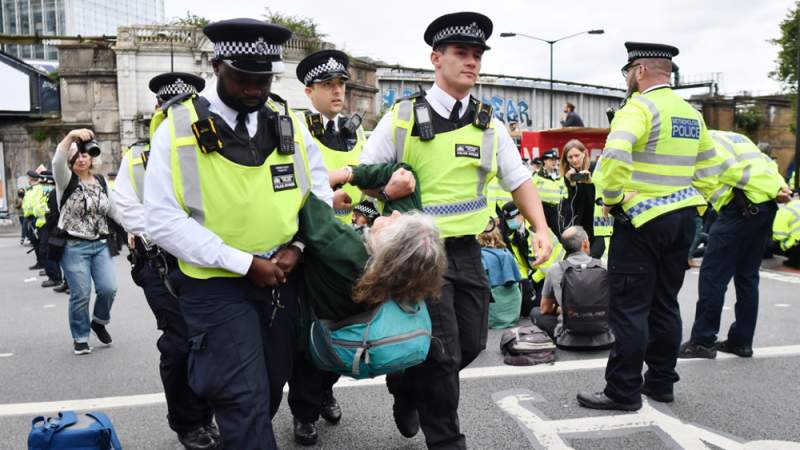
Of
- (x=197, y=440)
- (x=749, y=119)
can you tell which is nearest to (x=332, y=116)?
(x=197, y=440)

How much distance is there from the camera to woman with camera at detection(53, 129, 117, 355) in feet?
21.0

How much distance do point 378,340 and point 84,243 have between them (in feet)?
14.7

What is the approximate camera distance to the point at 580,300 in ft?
20.0

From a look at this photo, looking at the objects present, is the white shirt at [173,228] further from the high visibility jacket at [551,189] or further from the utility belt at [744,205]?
the high visibility jacket at [551,189]

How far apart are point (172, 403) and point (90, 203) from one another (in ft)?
10.4

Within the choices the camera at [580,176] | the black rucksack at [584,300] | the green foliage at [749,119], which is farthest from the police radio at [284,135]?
the green foliage at [749,119]

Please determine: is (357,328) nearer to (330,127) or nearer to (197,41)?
(330,127)

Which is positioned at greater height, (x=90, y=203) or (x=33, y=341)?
(x=90, y=203)

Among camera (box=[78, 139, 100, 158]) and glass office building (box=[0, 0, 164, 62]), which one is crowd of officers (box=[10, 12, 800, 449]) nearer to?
camera (box=[78, 139, 100, 158])

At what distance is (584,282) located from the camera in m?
6.14

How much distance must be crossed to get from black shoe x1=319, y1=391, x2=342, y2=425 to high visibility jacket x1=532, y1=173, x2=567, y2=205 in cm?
498

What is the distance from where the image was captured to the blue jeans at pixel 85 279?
6484 millimetres

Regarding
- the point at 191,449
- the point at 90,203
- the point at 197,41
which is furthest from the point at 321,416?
the point at 197,41

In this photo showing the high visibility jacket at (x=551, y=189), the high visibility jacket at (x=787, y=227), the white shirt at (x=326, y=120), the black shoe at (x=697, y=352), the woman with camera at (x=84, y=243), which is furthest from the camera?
the high visibility jacket at (x=787, y=227)
